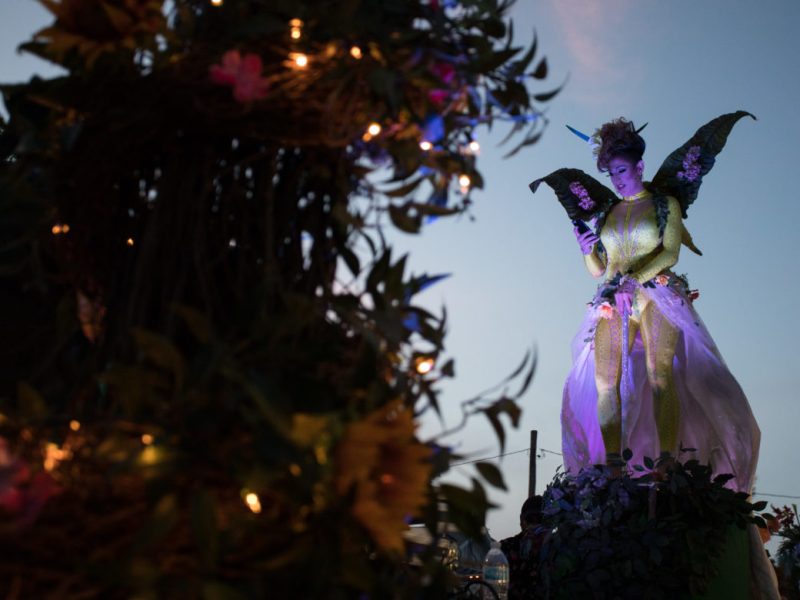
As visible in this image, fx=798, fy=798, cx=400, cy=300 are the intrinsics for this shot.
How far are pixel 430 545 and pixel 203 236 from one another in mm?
494

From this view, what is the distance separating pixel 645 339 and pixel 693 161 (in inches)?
47.1

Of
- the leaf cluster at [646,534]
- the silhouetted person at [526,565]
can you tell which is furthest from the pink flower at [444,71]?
the silhouetted person at [526,565]

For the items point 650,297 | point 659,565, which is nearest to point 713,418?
point 650,297


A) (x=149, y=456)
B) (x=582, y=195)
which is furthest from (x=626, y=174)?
(x=149, y=456)

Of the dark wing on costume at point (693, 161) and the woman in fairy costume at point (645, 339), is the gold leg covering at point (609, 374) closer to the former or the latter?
the woman in fairy costume at point (645, 339)

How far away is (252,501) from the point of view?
2.96 feet

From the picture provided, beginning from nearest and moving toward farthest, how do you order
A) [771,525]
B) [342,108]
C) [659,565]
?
Answer: [342,108] → [659,565] → [771,525]

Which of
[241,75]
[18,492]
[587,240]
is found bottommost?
[18,492]

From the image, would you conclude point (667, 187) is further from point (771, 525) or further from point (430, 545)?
point (430, 545)

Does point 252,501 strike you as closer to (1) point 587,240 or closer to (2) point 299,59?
(2) point 299,59

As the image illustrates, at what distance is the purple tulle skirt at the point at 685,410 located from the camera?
445 cm

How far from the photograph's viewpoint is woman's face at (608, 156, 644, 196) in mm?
4918

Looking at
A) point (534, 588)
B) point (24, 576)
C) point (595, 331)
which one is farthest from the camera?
point (595, 331)

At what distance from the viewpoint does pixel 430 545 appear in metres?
0.96
